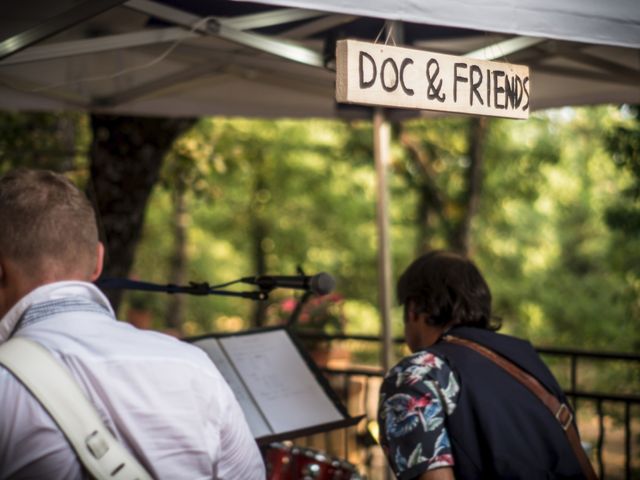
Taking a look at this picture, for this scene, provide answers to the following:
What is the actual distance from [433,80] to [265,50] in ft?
3.39

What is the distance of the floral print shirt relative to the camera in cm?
236

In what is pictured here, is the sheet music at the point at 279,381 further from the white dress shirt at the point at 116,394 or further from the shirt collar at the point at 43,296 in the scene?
the shirt collar at the point at 43,296

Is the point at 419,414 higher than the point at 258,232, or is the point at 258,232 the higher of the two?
the point at 419,414

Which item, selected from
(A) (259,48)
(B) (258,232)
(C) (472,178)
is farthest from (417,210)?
(A) (259,48)

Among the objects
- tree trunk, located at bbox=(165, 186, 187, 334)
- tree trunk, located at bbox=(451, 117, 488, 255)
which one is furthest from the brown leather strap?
tree trunk, located at bbox=(165, 186, 187, 334)

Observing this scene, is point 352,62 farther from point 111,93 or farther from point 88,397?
point 111,93

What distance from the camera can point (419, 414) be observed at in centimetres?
238

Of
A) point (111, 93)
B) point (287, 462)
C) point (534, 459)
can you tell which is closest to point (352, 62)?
point (534, 459)

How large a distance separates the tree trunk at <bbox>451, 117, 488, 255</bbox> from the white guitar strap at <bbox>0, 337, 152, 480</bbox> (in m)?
9.92

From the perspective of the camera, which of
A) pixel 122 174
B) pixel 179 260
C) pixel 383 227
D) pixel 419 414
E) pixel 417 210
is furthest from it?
pixel 179 260

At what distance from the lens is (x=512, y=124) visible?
14.4m

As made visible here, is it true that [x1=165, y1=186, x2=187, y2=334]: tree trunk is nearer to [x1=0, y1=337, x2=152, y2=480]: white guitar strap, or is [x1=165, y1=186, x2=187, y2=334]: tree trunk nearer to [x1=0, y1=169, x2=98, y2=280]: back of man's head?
[x1=0, y1=169, x2=98, y2=280]: back of man's head

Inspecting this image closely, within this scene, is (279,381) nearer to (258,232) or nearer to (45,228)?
(45,228)

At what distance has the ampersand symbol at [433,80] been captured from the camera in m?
2.07
